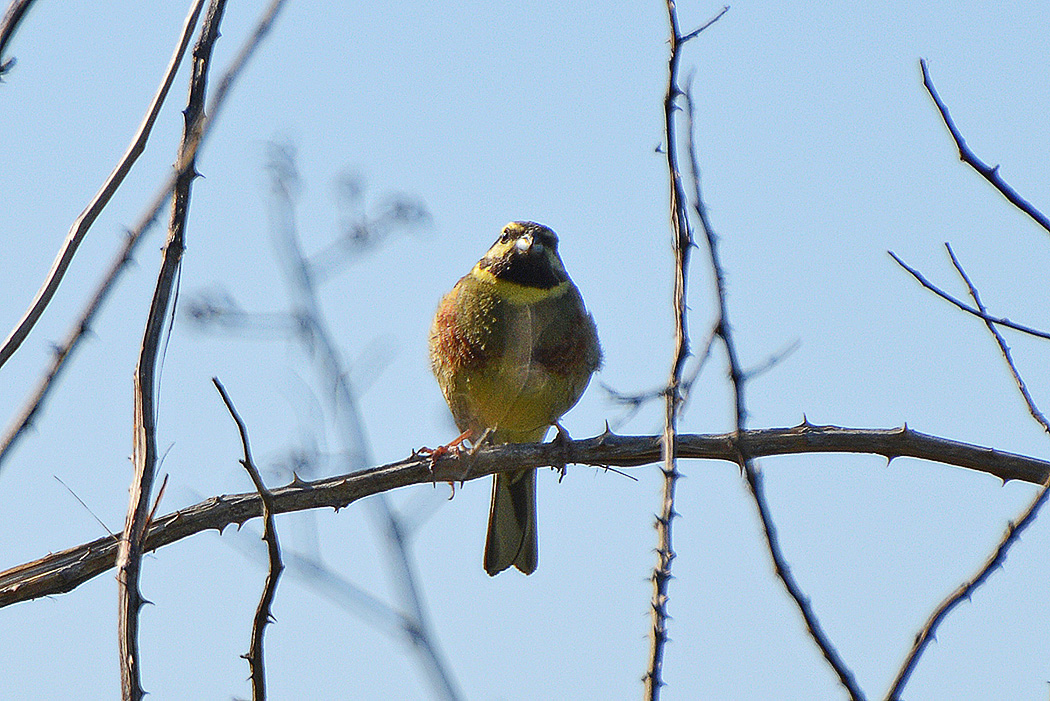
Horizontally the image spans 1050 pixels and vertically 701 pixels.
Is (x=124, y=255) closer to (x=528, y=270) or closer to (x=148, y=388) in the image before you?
(x=148, y=388)

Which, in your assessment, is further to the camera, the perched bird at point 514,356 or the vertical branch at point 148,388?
the perched bird at point 514,356

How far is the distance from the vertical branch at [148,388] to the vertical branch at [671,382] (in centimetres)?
79

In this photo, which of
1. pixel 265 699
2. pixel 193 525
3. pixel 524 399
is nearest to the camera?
pixel 265 699

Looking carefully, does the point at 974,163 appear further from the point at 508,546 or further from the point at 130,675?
the point at 508,546

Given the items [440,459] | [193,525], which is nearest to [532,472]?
[440,459]

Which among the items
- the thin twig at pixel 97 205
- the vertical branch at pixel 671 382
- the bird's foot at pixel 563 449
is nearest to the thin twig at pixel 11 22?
the thin twig at pixel 97 205

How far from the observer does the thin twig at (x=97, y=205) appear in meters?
2.00

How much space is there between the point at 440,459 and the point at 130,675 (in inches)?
84.7

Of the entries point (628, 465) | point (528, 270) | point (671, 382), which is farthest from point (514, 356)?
point (671, 382)

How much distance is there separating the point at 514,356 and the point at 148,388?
140 inches

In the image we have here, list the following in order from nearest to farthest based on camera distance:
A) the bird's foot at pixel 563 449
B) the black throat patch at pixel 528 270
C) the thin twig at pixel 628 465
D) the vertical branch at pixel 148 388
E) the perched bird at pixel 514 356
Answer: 1. the vertical branch at pixel 148 388
2. the thin twig at pixel 628 465
3. the bird's foot at pixel 563 449
4. the perched bird at pixel 514 356
5. the black throat patch at pixel 528 270

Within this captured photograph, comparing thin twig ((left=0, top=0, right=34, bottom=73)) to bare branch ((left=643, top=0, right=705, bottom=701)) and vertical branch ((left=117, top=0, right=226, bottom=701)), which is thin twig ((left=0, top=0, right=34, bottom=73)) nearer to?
vertical branch ((left=117, top=0, right=226, bottom=701))

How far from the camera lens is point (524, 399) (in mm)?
5469

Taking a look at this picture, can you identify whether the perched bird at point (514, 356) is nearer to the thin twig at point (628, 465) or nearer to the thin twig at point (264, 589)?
the thin twig at point (628, 465)
